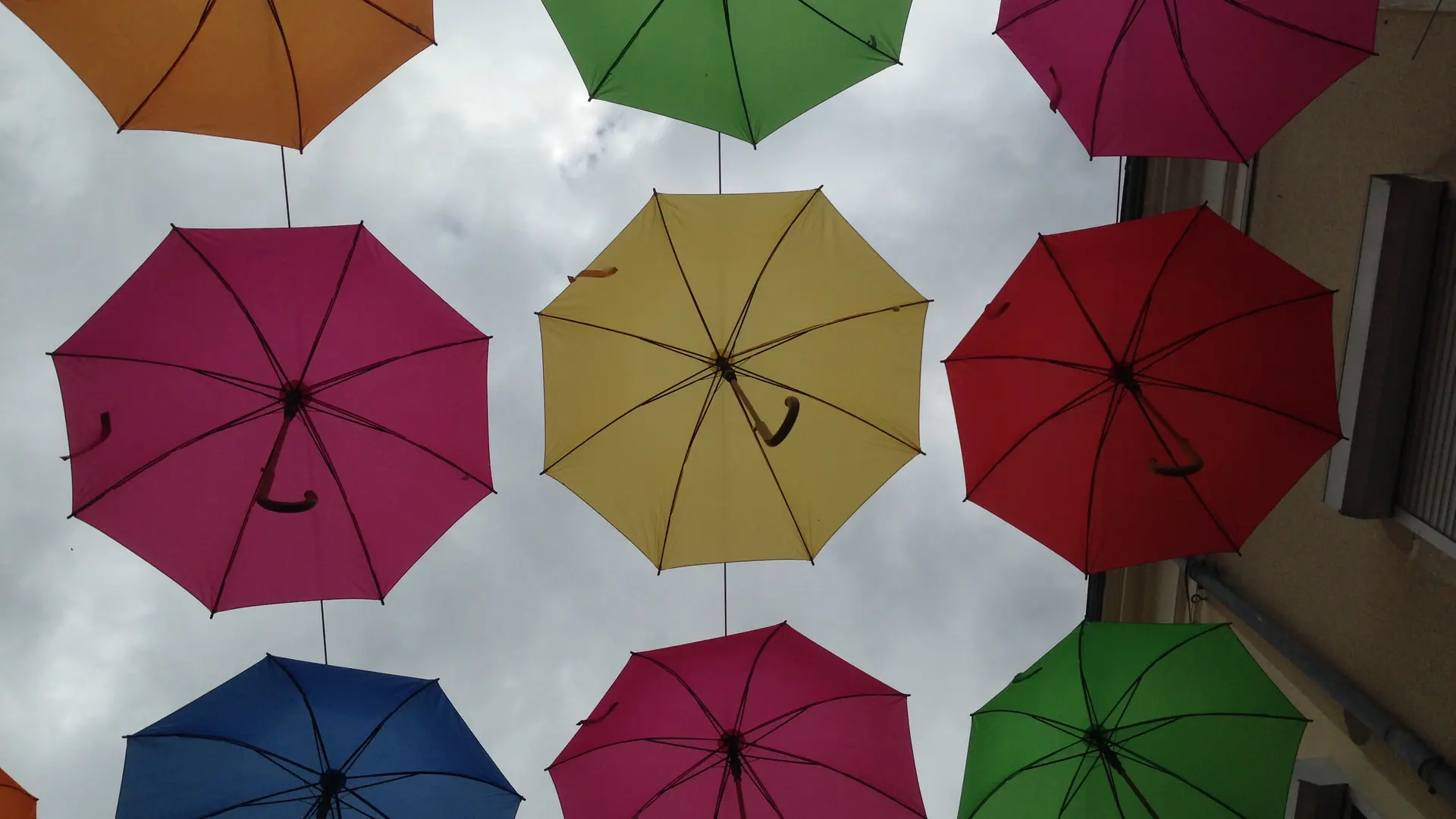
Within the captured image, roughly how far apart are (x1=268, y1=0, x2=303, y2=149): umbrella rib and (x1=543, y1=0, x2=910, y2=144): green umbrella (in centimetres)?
171

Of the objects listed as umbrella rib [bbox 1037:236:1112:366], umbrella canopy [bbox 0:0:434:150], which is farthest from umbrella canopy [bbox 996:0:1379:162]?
umbrella canopy [bbox 0:0:434:150]

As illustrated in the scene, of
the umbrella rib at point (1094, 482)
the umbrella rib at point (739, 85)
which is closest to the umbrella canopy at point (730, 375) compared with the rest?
the umbrella rib at point (739, 85)

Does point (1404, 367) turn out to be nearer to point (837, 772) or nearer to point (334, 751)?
point (837, 772)

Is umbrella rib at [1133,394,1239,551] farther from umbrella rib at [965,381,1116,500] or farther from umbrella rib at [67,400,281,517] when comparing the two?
umbrella rib at [67,400,281,517]

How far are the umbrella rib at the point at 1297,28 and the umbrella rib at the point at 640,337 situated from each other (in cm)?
413

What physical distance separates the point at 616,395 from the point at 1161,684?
4292mm

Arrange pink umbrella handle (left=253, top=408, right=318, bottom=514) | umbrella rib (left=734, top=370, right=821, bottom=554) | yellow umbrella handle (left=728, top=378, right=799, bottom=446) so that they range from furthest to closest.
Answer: umbrella rib (left=734, top=370, right=821, bottom=554) < yellow umbrella handle (left=728, top=378, right=799, bottom=446) < pink umbrella handle (left=253, top=408, right=318, bottom=514)

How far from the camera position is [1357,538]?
572cm

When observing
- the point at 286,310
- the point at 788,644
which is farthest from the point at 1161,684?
the point at 286,310

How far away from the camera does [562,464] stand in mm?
6375

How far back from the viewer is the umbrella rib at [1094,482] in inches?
235

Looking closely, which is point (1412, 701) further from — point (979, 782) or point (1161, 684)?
point (979, 782)

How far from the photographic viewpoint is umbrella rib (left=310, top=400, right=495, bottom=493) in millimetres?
6019

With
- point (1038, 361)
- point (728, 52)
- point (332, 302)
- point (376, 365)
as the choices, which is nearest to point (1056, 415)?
point (1038, 361)
